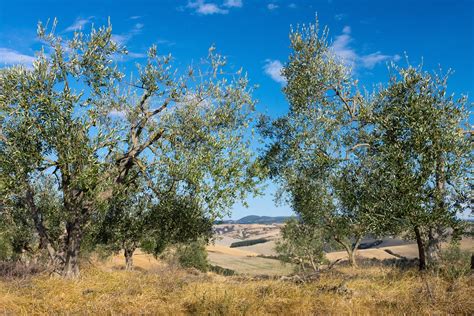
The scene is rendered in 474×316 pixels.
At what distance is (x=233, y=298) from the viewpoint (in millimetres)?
15180

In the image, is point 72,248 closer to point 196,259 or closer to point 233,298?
point 233,298

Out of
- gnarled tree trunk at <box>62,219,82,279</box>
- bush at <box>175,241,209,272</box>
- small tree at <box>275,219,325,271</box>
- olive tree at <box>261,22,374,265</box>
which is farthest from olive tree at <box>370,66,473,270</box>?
bush at <box>175,241,209,272</box>

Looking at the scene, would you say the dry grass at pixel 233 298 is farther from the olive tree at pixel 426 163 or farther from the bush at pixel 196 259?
the bush at pixel 196 259

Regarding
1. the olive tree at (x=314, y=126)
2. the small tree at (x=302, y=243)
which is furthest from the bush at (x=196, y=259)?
the olive tree at (x=314, y=126)

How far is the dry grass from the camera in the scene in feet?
46.6

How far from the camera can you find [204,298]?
49.3 feet

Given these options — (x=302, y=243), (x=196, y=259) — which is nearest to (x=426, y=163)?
(x=302, y=243)

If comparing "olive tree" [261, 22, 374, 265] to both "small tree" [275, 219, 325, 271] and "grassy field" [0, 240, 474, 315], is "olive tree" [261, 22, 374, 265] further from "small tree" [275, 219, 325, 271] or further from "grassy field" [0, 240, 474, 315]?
"small tree" [275, 219, 325, 271]

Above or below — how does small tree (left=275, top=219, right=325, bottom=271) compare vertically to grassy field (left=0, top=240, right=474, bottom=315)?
below

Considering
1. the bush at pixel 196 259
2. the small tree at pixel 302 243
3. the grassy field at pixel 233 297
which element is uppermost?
the grassy field at pixel 233 297

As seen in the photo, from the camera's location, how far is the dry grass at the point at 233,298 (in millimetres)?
14195

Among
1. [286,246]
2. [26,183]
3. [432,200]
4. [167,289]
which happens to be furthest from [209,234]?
[286,246]

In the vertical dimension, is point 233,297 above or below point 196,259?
above

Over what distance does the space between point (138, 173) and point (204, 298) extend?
11700 millimetres
